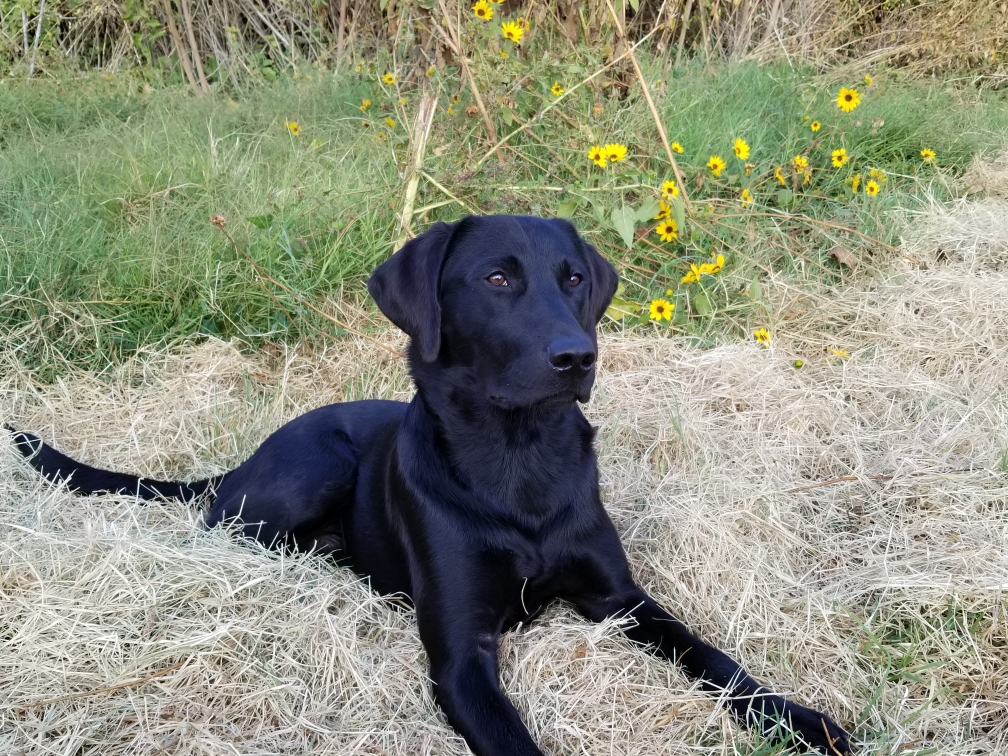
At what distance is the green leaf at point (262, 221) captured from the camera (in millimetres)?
3693

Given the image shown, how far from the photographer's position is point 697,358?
11.2 ft

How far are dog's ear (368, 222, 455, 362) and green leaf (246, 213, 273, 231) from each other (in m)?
1.67

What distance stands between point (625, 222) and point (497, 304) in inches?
61.5

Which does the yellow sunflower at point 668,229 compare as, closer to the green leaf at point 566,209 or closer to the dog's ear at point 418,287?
the green leaf at point 566,209

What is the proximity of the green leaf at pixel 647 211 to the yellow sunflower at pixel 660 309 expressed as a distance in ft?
1.09

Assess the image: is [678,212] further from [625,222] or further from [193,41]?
[193,41]

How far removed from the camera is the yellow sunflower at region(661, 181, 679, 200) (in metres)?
3.58

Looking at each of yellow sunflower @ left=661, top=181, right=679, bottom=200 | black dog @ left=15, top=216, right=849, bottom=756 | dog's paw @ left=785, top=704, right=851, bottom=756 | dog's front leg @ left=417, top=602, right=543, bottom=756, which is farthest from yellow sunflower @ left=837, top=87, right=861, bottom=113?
dog's front leg @ left=417, top=602, right=543, bottom=756

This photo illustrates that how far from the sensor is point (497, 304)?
210 centimetres

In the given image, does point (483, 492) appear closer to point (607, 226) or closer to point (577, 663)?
point (577, 663)

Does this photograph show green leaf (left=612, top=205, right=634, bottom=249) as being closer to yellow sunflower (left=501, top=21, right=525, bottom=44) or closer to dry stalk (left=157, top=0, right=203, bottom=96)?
yellow sunflower (left=501, top=21, right=525, bottom=44)

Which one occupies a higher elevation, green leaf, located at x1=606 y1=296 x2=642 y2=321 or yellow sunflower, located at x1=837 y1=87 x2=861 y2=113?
yellow sunflower, located at x1=837 y1=87 x2=861 y2=113

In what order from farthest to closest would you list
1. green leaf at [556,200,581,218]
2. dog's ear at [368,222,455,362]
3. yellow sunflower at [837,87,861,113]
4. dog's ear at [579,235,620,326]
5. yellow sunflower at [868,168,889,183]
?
yellow sunflower at [868,168,889,183], yellow sunflower at [837,87,861,113], green leaf at [556,200,581,218], dog's ear at [579,235,620,326], dog's ear at [368,222,455,362]

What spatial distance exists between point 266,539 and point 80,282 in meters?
1.75
